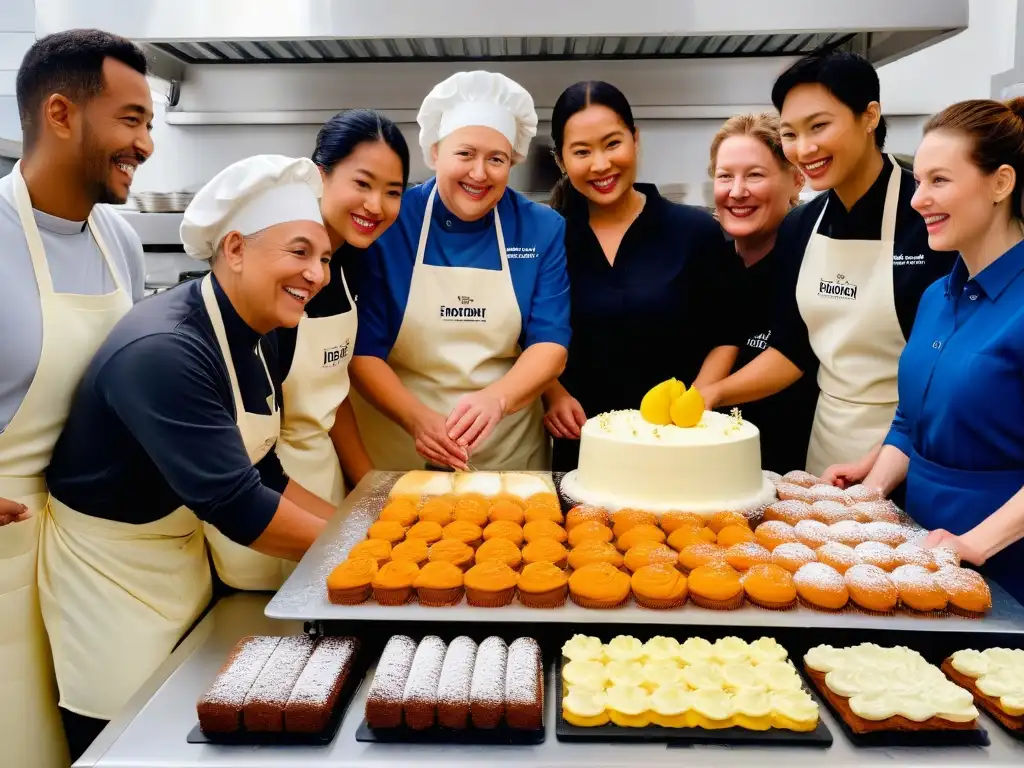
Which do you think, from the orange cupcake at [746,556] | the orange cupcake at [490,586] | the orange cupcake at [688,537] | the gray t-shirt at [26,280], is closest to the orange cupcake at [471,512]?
the orange cupcake at [490,586]

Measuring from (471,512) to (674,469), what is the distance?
41 cm

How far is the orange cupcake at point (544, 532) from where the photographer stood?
142 cm

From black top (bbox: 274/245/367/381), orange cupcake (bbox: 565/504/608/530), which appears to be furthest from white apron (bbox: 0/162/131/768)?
orange cupcake (bbox: 565/504/608/530)

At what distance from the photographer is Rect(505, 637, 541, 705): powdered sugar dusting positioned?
1.03 meters

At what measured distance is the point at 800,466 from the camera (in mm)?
2516

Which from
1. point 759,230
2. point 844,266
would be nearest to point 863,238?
point 844,266

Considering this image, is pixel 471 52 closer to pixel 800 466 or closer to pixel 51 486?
pixel 800 466

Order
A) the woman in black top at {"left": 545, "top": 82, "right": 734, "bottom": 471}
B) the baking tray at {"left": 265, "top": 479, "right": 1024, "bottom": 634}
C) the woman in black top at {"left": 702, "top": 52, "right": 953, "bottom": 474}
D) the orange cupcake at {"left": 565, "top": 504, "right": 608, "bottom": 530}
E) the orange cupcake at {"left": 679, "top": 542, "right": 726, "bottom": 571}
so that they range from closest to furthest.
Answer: the baking tray at {"left": 265, "top": 479, "right": 1024, "bottom": 634}
the orange cupcake at {"left": 679, "top": 542, "right": 726, "bottom": 571}
the orange cupcake at {"left": 565, "top": 504, "right": 608, "bottom": 530}
the woman in black top at {"left": 702, "top": 52, "right": 953, "bottom": 474}
the woman in black top at {"left": 545, "top": 82, "right": 734, "bottom": 471}

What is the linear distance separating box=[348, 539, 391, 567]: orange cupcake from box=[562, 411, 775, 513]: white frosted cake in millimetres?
461

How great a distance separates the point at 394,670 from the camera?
1.09m

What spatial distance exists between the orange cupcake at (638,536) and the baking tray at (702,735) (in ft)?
1.27

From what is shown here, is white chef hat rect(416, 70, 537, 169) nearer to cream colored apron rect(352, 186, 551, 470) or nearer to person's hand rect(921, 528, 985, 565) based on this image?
cream colored apron rect(352, 186, 551, 470)

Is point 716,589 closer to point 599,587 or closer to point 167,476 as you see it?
point 599,587

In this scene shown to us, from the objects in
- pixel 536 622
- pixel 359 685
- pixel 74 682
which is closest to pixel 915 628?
pixel 536 622
